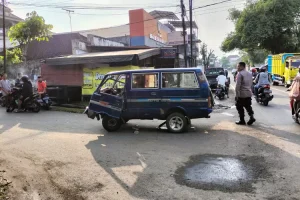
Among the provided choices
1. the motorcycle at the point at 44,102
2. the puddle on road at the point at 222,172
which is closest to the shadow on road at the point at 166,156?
the puddle on road at the point at 222,172

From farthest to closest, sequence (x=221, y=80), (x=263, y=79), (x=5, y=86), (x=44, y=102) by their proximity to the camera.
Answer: (x=221, y=80)
(x=5, y=86)
(x=44, y=102)
(x=263, y=79)

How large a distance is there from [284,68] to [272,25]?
456 inches

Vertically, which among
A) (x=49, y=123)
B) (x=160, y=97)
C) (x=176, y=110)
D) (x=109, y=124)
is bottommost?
(x=49, y=123)

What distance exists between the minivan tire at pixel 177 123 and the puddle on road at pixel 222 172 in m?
2.23

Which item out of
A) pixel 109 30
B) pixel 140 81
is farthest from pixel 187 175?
pixel 109 30

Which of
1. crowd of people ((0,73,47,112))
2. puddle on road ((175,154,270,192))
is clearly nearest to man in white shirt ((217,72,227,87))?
crowd of people ((0,73,47,112))

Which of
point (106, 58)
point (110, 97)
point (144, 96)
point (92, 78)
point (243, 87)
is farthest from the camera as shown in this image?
point (92, 78)

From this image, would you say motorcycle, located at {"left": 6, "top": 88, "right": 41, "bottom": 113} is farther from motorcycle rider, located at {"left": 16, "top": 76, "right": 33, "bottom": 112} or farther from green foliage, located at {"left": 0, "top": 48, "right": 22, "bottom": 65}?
green foliage, located at {"left": 0, "top": 48, "right": 22, "bottom": 65}

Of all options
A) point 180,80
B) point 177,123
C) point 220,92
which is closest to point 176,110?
point 177,123

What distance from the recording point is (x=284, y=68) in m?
23.0

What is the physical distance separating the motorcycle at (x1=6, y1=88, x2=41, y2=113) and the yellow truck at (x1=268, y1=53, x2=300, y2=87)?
17299 mm

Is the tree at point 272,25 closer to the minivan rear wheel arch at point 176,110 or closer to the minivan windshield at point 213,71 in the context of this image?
the minivan windshield at point 213,71

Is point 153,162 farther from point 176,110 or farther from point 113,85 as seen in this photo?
point 113,85

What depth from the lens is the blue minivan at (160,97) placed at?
7961 mm
